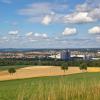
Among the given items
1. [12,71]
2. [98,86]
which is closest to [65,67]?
[12,71]

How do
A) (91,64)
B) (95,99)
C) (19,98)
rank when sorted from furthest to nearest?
1. (91,64)
2. (95,99)
3. (19,98)

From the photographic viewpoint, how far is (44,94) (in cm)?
1049

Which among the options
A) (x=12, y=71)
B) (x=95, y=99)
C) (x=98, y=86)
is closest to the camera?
(x=95, y=99)

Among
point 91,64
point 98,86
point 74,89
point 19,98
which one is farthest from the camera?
point 91,64

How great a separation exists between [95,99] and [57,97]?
137 cm

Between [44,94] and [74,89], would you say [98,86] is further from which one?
[44,94]

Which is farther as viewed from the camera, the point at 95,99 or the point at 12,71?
the point at 12,71

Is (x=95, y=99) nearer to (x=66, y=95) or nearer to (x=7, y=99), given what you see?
(x=66, y=95)

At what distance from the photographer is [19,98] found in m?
10.1

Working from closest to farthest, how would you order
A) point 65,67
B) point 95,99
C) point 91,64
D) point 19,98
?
point 19,98
point 95,99
point 65,67
point 91,64

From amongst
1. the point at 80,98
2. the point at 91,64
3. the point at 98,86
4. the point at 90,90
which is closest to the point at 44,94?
the point at 80,98

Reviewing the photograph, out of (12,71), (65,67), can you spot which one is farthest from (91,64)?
Answer: (12,71)

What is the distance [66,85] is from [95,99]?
Answer: 1481 millimetres

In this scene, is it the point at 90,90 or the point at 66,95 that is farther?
the point at 90,90
